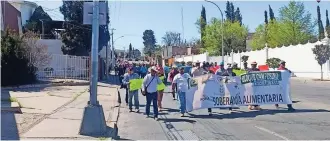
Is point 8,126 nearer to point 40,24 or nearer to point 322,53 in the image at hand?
point 322,53

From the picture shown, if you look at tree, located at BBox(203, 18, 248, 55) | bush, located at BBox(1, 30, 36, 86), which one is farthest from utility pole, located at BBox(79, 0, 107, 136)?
tree, located at BBox(203, 18, 248, 55)

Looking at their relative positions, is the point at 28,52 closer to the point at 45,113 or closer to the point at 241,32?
the point at 45,113

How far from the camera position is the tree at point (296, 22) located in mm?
57875

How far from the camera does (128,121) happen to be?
13.6m

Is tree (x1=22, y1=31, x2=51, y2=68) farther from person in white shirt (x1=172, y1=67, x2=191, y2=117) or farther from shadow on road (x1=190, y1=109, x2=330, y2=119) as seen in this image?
shadow on road (x1=190, y1=109, x2=330, y2=119)

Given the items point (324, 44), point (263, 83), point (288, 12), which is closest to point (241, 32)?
point (288, 12)

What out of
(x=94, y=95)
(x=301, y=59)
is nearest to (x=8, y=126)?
(x=94, y=95)

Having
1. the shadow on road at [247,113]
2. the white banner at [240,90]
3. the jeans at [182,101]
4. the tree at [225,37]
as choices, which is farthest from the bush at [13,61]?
the tree at [225,37]

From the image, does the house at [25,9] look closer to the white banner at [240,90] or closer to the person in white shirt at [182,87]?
the person in white shirt at [182,87]

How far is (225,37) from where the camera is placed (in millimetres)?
84000

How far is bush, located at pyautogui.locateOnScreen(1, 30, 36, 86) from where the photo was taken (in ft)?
80.2

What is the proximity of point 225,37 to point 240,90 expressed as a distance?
2750 inches

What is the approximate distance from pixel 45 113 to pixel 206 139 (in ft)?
20.4

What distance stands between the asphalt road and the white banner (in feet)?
1.07
